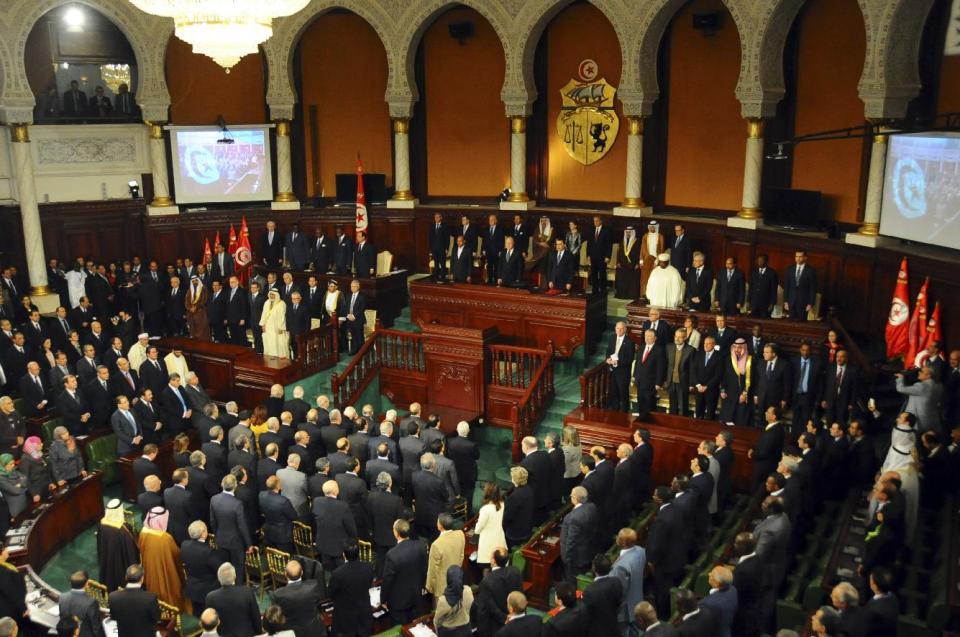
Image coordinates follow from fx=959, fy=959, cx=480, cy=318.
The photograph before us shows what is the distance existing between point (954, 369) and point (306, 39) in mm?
12741

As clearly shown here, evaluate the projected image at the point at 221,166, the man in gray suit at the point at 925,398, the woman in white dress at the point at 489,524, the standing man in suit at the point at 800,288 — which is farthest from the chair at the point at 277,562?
the projected image at the point at 221,166

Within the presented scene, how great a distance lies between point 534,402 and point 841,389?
3.64 meters

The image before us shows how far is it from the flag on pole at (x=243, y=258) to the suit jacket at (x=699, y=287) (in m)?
7.12

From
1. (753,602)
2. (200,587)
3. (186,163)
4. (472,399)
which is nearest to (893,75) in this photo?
(472,399)

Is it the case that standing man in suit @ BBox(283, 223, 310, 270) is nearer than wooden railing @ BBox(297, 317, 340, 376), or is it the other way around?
wooden railing @ BBox(297, 317, 340, 376)

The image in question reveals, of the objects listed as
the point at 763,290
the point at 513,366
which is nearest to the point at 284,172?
the point at 513,366

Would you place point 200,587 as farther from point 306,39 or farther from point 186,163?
point 306,39

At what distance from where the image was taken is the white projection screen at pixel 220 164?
1688 cm

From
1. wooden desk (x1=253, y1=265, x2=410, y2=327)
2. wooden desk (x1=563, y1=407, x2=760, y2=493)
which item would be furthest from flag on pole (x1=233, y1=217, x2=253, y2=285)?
wooden desk (x1=563, y1=407, x2=760, y2=493)

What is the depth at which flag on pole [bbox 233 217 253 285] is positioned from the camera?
1536cm

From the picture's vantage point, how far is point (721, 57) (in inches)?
583

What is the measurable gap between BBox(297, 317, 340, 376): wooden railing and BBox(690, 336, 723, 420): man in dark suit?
5142 millimetres

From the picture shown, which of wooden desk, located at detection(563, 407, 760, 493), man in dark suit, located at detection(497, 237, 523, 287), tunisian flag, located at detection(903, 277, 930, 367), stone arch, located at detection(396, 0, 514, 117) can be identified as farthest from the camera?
stone arch, located at detection(396, 0, 514, 117)

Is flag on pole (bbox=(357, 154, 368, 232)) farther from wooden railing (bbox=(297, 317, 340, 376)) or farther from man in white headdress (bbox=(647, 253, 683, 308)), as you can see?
man in white headdress (bbox=(647, 253, 683, 308))
